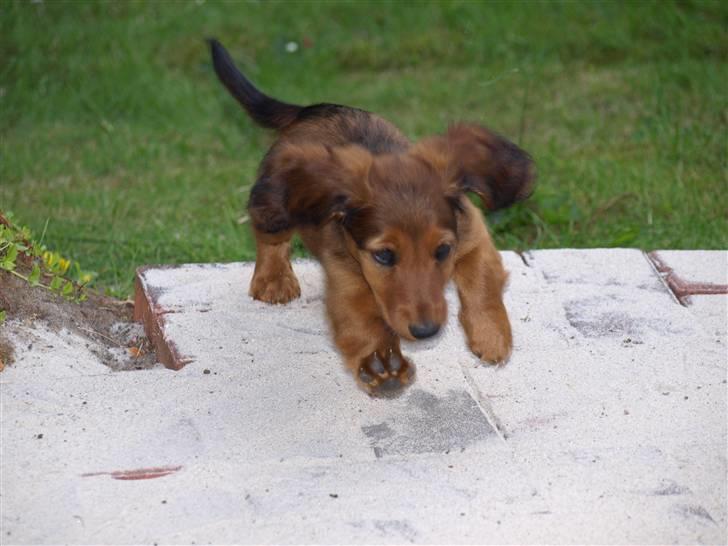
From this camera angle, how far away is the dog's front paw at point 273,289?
3930 mm

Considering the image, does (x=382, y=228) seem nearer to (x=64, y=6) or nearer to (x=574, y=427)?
(x=574, y=427)

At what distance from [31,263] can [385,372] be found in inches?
51.5

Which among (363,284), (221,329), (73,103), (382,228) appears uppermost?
(382,228)

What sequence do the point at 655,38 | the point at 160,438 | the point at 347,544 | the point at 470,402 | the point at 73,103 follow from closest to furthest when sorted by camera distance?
the point at 347,544 → the point at 160,438 → the point at 470,402 → the point at 73,103 → the point at 655,38

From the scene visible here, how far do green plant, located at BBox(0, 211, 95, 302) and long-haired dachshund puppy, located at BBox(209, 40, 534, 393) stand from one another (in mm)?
728

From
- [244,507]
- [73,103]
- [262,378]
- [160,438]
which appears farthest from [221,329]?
[73,103]

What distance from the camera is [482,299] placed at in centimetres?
356

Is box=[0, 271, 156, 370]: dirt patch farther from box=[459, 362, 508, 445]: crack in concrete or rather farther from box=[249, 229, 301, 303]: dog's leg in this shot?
box=[459, 362, 508, 445]: crack in concrete

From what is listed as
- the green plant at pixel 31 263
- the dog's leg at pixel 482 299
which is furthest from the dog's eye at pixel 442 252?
the green plant at pixel 31 263

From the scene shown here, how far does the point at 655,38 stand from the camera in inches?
303

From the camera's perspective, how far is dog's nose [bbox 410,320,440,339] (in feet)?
9.89

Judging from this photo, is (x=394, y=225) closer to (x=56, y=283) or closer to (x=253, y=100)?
(x=56, y=283)

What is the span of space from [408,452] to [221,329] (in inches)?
34.8

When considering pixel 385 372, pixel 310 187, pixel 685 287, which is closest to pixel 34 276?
pixel 310 187
